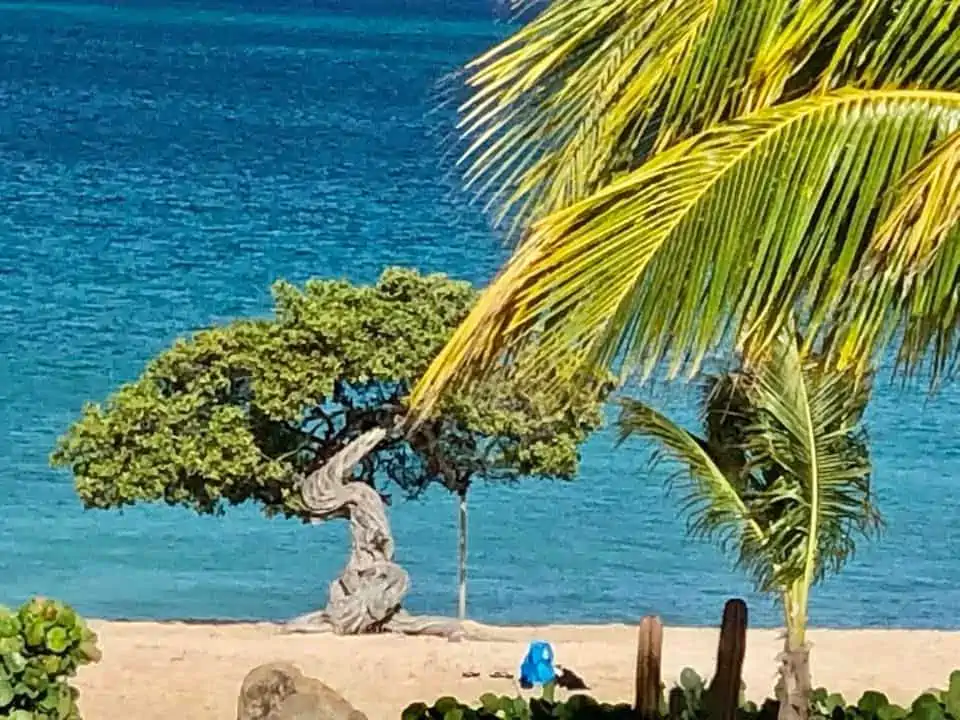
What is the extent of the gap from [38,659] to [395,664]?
158 inches

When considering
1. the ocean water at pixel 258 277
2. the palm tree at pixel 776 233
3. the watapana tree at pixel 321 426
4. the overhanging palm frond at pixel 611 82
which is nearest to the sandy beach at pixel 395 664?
the watapana tree at pixel 321 426

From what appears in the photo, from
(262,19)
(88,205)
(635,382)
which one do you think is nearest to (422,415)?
(635,382)

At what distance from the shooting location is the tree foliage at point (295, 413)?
35.7ft

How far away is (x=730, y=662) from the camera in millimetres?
6191

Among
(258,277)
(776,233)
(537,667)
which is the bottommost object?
(776,233)

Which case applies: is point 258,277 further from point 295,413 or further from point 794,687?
point 794,687

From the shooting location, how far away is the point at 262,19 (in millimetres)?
70625

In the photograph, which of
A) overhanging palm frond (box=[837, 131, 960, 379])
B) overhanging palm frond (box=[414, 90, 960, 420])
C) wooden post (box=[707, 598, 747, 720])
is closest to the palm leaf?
overhanging palm frond (box=[414, 90, 960, 420])

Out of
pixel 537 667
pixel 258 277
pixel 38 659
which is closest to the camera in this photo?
pixel 38 659

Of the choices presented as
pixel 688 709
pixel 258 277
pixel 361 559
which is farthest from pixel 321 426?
pixel 258 277

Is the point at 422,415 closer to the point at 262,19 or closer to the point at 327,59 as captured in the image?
the point at 327,59

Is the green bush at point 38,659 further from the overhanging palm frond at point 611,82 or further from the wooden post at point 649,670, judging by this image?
the overhanging palm frond at point 611,82

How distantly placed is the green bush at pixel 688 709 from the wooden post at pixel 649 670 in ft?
1.07

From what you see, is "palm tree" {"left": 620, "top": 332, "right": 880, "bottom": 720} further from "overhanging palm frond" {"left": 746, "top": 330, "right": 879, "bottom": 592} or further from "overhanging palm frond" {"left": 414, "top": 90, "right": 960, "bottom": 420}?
"overhanging palm frond" {"left": 414, "top": 90, "right": 960, "bottom": 420}
